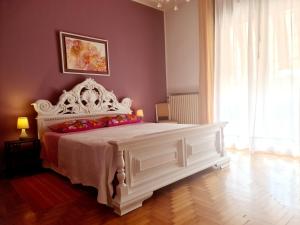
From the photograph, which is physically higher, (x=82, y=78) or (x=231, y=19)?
(x=231, y=19)

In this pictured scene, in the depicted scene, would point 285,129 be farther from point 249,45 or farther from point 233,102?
point 249,45

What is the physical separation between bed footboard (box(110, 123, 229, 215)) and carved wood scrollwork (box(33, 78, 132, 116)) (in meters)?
2.08

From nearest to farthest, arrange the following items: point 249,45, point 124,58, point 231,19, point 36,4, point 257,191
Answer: point 257,191 → point 36,4 → point 249,45 → point 231,19 → point 124,58

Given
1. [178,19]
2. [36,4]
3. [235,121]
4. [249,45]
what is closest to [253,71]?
[249,45]

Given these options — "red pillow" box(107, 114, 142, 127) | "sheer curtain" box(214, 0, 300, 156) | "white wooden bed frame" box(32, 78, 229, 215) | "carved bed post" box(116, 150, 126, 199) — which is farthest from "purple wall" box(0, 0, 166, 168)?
"carved bed post" box(116, 150, 126, 199)

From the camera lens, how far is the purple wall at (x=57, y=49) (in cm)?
323

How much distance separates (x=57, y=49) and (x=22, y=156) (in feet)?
6.09

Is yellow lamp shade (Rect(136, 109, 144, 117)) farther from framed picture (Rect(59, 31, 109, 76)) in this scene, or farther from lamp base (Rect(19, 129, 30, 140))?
lamp base (Rect(19, 129, 30, 140))

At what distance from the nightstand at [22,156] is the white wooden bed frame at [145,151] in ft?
0.87

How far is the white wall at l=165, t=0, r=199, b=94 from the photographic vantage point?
4852mm

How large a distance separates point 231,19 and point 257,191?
323 centimetres

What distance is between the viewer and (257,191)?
7.41 ft

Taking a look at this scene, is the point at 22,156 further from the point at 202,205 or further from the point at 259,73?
the point at 259,73

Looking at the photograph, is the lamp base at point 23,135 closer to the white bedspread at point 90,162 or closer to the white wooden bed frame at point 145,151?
the white wooden bed frame at point 145,151
